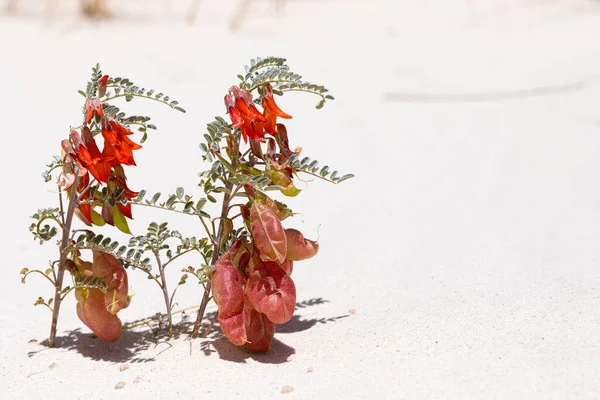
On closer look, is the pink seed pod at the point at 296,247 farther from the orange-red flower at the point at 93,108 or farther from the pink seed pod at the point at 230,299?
A: the orange-red flower at the point at 93,108

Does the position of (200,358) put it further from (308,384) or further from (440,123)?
(440,123)

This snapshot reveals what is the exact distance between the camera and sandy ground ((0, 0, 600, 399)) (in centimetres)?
221

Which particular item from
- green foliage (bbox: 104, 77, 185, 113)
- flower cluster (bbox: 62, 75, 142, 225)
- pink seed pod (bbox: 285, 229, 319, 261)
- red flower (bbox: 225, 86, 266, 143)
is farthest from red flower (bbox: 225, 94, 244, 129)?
pink seed pod (bbox: 285, 229, 319, 261)

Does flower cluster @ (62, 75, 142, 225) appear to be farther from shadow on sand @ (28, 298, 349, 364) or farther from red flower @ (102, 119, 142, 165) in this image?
shadow on sand @ (28, 298, 349, 364)

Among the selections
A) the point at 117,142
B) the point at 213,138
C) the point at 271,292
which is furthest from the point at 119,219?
the point at 271,292

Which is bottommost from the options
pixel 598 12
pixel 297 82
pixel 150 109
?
pixel 297 82

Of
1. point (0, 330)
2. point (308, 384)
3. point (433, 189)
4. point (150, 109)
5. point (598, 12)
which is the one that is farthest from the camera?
point (598, 12)

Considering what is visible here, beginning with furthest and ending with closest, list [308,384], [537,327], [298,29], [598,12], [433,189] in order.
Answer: [598,12] → [298,29] → [433,189] → [537,327] → [308,384]

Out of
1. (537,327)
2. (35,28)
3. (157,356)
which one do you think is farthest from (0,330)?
(35,28)

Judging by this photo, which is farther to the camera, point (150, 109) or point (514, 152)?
point (150, 109)

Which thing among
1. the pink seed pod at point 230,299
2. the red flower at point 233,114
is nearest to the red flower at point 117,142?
the red flower at point 233,114

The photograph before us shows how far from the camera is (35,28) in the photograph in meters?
6.67

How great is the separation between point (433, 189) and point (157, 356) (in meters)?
2.09

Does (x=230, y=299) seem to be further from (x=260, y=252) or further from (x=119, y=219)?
(x=119, y=219)
